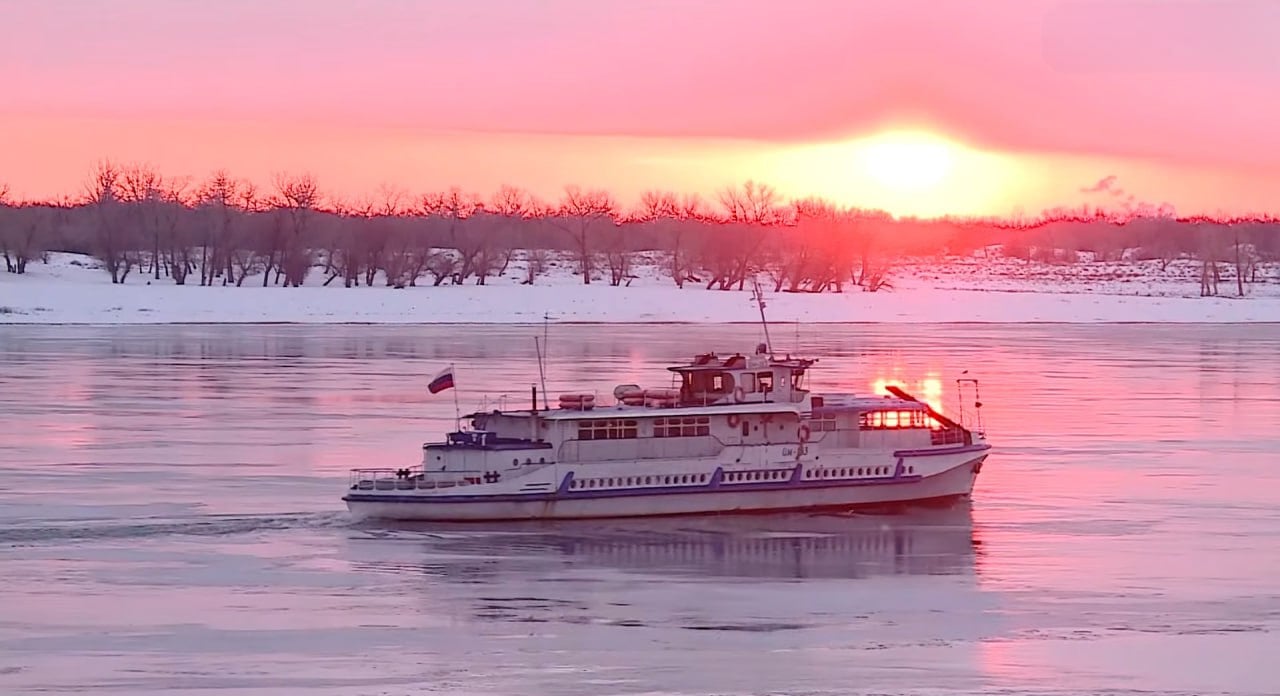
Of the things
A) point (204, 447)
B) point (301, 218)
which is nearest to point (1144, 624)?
point (204, 447)

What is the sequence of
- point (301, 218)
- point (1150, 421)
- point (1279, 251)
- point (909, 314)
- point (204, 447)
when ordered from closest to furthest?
1. point (204, 447)
2. point (1150, 421)
3. point (909, 314)
4. point (301, 218)
5. point (1279, 251)

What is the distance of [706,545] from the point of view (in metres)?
29.4

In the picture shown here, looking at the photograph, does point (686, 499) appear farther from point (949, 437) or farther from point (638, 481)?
point (949, 437)

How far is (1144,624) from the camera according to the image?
74.1 ft

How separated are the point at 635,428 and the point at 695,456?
1.12 m

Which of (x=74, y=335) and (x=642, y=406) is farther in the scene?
(x=74, y=335)

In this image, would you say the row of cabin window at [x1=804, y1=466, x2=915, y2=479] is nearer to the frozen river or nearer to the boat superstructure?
the boat superstructure

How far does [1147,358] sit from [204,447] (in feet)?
136

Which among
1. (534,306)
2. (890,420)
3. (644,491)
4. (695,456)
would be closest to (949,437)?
(890,420)

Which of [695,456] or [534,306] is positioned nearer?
[695,456]

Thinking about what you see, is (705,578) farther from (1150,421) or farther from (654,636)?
(1150,421)

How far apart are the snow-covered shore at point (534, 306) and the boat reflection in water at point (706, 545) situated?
229 ft

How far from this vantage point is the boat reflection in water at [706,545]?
88.3 ft

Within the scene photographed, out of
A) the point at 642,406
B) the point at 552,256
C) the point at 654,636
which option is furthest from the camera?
the point at 552,256
